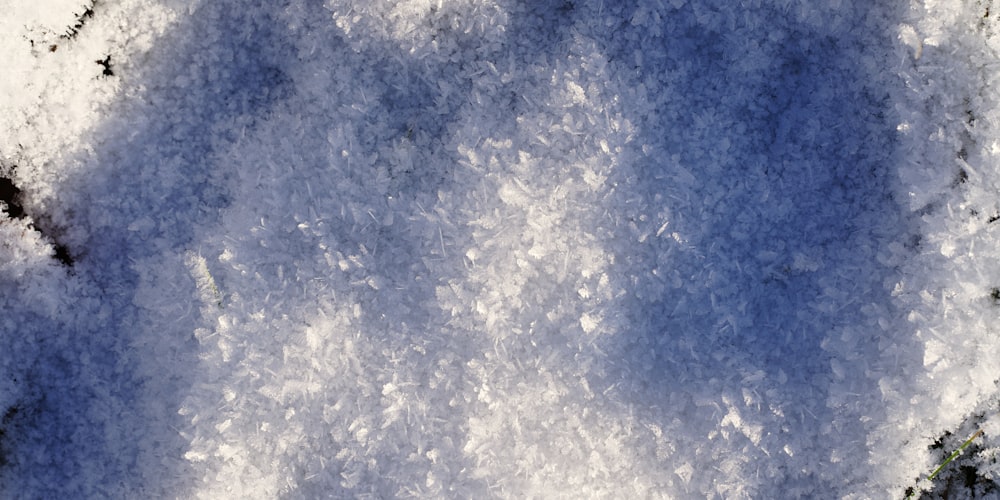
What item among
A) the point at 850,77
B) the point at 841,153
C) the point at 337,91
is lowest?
the point at 841,153

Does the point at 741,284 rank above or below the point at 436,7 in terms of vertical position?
below

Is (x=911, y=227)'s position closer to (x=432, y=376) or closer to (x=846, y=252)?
(x=846, y=252)

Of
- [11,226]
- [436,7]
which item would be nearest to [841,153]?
[436,7]

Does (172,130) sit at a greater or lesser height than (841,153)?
greater

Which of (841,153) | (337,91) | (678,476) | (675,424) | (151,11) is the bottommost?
(678,476)

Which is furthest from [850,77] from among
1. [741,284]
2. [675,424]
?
[675,424]

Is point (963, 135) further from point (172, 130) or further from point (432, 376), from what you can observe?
point (172, 130)
